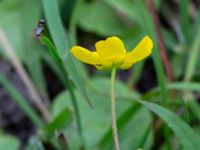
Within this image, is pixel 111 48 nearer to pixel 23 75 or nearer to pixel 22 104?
pixel 22 104

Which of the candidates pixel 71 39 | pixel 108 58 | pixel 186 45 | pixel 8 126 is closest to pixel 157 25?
pixel 186 45

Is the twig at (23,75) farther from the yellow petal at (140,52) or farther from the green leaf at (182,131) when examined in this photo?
the yellow petal at (140,52)

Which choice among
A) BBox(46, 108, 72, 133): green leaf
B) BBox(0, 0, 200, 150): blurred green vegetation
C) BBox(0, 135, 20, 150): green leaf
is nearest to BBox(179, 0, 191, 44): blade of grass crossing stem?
BBox(0, 0, 200, 150): blurred green vegetation

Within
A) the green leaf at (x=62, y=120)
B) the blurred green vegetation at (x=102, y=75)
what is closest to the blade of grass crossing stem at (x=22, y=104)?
the blurred green vegetation at (x=102, y=75)

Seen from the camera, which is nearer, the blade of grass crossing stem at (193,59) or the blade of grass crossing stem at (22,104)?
the blade of grass crossing stem at (22,104)

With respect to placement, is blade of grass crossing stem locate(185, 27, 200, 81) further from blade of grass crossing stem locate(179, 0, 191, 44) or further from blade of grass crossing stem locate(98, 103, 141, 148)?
blade of grass crossing stem locate(98, 103, 141, 148)

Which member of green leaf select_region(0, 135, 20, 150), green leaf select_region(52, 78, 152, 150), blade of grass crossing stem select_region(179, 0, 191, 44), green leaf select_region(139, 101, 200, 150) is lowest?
green leaf select_region(52, 78, 152, 150)
